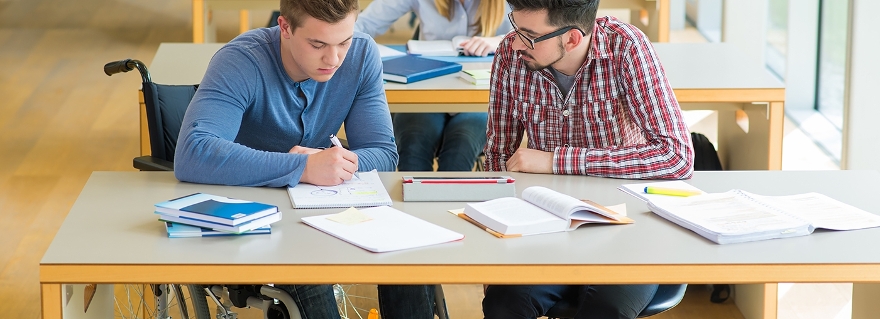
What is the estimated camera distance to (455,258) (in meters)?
1.43

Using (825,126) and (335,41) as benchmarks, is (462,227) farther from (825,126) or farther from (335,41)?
(825,126)

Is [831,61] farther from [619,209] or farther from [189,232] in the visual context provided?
[189,232]

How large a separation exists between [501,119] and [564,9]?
33 centimetres

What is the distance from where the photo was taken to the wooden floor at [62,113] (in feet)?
9.36

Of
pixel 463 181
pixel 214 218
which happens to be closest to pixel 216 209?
pixel 214 218

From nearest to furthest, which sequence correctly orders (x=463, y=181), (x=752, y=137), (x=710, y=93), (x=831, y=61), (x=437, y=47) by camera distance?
1. (x=463, y=181)
2. (x=710, y=93)
3. (x=752, y=137)
4. (x=437, y=47)
5. (x=831, y=61)

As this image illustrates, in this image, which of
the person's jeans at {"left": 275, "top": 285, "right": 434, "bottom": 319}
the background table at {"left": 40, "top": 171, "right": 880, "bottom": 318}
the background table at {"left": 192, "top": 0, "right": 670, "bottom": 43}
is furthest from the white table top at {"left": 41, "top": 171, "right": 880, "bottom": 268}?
the background table at {"left": 192, "top": 0, "right": 670, "bottom": 43}

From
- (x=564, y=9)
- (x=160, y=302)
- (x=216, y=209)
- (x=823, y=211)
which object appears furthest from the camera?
(x=160, y=302)

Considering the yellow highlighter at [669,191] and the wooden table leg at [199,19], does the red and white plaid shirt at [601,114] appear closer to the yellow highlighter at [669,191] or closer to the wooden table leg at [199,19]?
the yellow highlighter at [669,191]

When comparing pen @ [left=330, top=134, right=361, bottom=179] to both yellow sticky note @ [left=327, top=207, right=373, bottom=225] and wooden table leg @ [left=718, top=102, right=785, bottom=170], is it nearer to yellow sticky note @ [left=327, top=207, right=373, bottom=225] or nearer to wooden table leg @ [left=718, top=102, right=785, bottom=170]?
yellow sticky note @ [left=327, top=207, right=373, bottom=225]

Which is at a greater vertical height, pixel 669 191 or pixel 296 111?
pixel 296 111

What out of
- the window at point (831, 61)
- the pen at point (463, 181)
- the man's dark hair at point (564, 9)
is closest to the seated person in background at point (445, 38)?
the man's dark hair at point (564, 9)

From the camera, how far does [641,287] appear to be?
5.85 feet

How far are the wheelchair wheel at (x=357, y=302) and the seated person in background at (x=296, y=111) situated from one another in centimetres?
62
